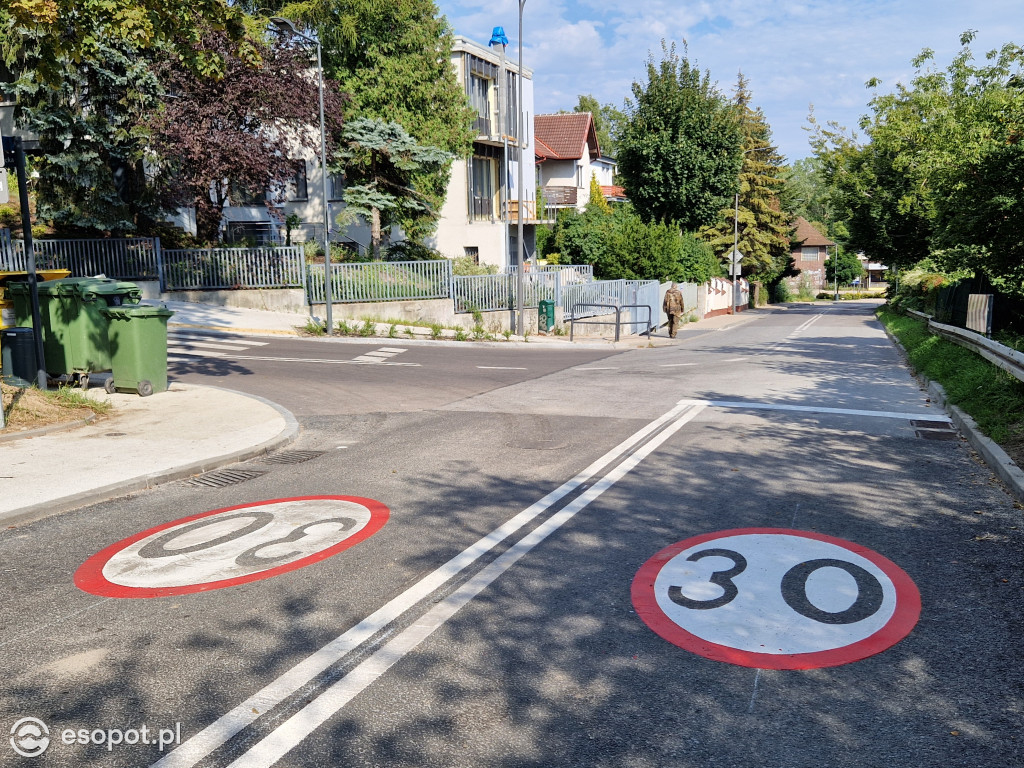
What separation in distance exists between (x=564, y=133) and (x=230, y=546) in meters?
53.2

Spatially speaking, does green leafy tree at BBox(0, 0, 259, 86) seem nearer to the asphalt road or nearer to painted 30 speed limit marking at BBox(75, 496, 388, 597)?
the asphalt road

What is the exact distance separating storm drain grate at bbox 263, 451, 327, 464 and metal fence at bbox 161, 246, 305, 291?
18071mm

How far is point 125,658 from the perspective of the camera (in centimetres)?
414

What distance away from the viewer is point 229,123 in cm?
2525

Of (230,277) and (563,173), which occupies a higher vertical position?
(563,173)

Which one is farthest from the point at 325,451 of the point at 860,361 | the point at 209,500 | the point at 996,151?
the point at 860,361

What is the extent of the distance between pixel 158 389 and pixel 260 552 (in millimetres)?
7636

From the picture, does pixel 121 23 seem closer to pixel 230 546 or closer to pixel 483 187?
pixel 230 546

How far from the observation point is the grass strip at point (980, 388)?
8.45 metres

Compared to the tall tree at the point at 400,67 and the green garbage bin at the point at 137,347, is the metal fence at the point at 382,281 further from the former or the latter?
the green garbage bin at the point at 137,347

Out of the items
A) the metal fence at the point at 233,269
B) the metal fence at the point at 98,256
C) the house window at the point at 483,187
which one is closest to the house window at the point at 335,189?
the house window at the point at 483,187

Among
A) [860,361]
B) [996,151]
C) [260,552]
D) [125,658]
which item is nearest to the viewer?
A: [125,658]

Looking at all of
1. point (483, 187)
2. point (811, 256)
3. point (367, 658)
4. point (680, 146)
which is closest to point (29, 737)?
point (367, 658)

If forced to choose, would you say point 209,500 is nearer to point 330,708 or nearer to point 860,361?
point 330,708
